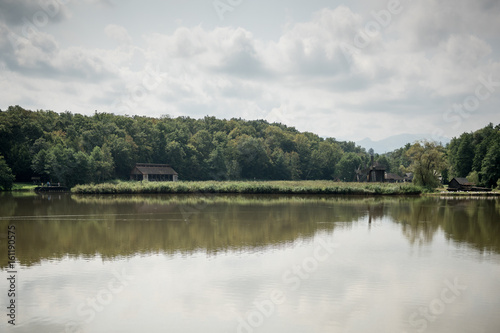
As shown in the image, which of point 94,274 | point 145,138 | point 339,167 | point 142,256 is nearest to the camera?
point 94,274

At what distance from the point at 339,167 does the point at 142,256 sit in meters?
83.1

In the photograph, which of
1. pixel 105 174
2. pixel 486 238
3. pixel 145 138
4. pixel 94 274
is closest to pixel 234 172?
pixel 145 138

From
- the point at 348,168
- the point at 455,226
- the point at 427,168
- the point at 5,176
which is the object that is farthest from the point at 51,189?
the point at 348,168

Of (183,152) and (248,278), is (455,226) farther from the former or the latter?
(183,152)

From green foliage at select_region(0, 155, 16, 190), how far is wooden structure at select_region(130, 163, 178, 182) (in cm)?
1864

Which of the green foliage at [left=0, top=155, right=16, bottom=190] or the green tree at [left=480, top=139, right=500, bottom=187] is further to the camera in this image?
the green tree at [left=480, top=139, right=500, bottom=187]

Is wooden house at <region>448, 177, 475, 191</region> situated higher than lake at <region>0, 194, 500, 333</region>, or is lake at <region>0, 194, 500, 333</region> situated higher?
wooden house at <region>448, 177, 475, 191</region>

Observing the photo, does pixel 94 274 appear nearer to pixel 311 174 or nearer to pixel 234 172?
pixel 234 172

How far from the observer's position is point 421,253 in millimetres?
14992

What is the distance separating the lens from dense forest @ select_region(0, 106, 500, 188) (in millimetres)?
54500

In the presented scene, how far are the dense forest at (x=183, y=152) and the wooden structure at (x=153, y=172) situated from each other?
153 cm

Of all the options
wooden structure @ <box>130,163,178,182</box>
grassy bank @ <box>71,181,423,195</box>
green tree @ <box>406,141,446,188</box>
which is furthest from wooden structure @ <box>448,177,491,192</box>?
wooden structure @ <box>130,163,178,182</box>

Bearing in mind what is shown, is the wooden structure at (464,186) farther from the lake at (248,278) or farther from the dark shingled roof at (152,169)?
the dark shingled roof at (152,169)

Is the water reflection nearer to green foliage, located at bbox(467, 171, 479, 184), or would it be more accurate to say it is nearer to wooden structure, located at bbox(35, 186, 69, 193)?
wooden structure, located at bbox(35, 186, 69, 193)
